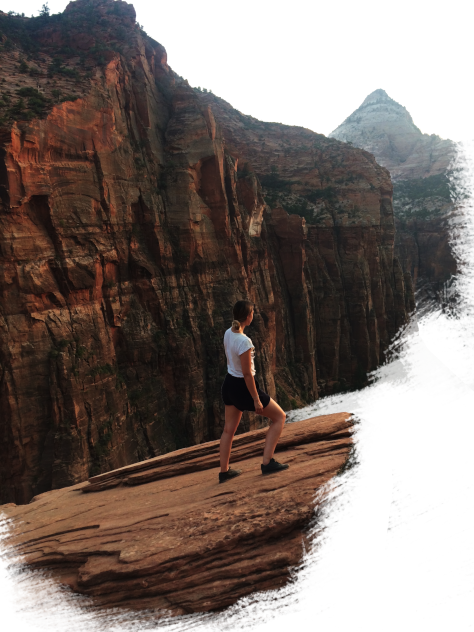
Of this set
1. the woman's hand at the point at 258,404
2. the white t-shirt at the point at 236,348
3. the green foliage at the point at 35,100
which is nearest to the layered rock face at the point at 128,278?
the green foliage at the point at 35,100

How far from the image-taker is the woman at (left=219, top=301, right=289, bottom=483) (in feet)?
16.1

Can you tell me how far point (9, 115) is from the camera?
48.6ft

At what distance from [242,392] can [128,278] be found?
15.3m

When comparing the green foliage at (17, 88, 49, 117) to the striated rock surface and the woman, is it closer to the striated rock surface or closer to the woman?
the woman

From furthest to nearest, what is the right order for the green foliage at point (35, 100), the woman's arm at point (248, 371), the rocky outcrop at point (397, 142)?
the rocky outcrop at point (397, 142), the green foliage at point (35, 100), the woman's arm at point (248, 371)

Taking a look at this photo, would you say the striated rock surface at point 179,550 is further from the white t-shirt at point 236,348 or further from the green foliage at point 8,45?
the green foliage at point 8,45

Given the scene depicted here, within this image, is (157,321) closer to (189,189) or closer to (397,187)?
(189,189)

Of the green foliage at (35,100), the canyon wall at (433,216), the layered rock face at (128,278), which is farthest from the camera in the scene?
the canyon wall at (433,216)

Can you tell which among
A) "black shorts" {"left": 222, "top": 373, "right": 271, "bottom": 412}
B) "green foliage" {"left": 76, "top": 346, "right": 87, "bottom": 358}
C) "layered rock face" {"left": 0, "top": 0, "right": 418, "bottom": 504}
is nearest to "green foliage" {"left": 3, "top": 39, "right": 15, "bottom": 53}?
"layered rock face" {"left": 0, "top": 0, "right": 418, "bottom": 504}

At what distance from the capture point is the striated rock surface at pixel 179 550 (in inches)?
131

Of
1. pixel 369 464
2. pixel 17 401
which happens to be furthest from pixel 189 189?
pixel 369 464

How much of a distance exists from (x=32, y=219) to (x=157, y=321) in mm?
7428

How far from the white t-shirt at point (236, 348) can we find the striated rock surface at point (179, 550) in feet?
4.68

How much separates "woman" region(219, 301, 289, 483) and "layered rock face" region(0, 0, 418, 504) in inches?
464
